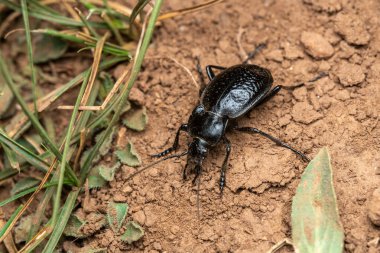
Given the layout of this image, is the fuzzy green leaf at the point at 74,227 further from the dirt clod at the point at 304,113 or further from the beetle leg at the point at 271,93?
the dirt clod at the point at 304,113

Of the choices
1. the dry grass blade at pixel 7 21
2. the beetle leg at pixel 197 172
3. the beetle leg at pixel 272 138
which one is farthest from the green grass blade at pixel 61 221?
the dry grass blade at pixel 7 21

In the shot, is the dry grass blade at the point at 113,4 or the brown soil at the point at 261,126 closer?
the brown soil at the point at 261,126

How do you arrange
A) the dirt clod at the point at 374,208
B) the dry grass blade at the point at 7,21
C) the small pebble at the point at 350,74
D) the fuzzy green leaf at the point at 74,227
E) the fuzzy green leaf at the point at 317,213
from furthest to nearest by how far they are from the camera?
the dry grass blade at the point at 7,21
the small pebble at the point at 350,74
the fuzzy green leaf at the point at 74,227
the dirt clod at the point at 374,208
the fuzzy green leaf at the point at 317,213

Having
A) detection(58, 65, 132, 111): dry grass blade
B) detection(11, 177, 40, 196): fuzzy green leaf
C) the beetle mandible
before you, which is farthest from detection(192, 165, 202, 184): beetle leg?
detection(11, 177, 40, 196): fuzzy green leaf

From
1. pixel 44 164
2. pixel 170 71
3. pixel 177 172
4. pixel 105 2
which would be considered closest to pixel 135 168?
pixel 177 172

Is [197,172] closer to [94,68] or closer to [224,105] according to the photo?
[224,105]

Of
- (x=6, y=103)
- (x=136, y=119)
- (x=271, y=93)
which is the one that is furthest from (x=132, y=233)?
(x=6, y=103)
